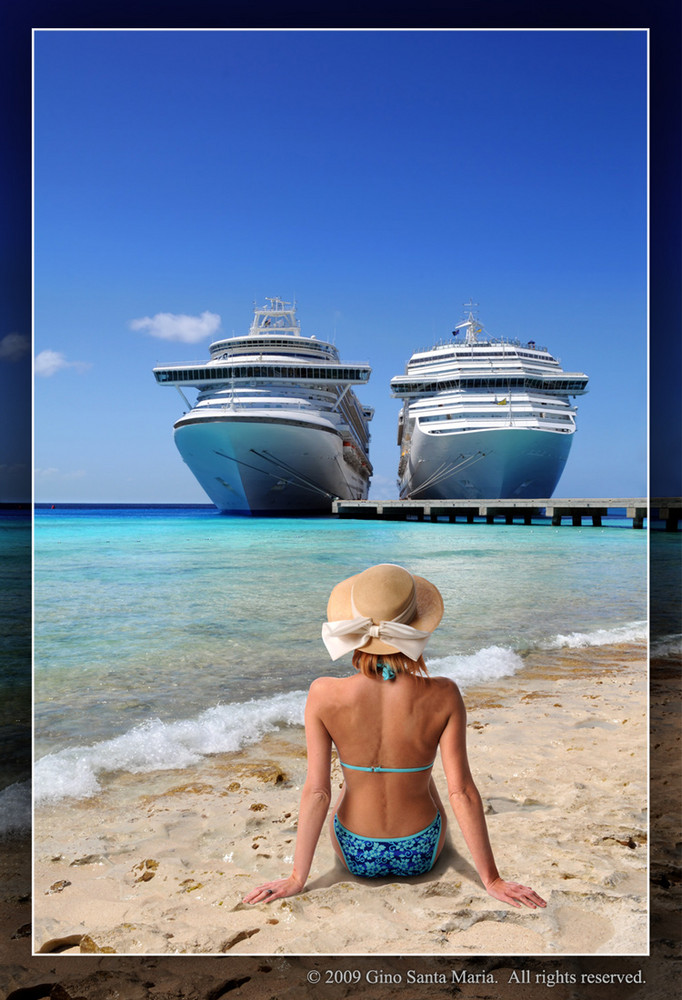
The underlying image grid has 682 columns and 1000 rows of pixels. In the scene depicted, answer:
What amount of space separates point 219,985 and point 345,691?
0.68 metres

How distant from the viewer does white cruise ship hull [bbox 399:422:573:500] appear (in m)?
33.6

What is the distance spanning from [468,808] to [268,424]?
102 ft

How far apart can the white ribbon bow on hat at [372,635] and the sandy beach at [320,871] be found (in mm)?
582

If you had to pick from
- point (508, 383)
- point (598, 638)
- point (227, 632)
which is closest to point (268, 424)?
point (508, 383)

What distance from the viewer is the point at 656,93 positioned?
1934 mm

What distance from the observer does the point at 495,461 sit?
33781 millimetres

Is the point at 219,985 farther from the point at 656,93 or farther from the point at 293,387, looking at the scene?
the point at 293,387

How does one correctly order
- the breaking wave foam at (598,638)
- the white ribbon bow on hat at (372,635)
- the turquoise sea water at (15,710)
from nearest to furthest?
the white ribbon bow on hat at (372,635) < the turquoise sea water at (15,710) < the breaking wave foam at (598,638)

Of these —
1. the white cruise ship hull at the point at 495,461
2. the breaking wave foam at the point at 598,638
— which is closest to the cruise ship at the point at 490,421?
the white cruise ship hull at the point at 495,461

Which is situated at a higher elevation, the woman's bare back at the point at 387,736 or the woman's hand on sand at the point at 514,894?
the woman's bare back at the point at 387,736

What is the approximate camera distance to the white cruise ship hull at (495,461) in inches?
1321

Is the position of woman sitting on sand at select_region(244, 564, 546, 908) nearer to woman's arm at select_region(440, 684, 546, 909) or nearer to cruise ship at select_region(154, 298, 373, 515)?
woman's arm at select_region(440, 684, 546, 909)

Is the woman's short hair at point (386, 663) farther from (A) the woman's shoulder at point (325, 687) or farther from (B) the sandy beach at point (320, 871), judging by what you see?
(B) the sandy beach at point (320, 871)
